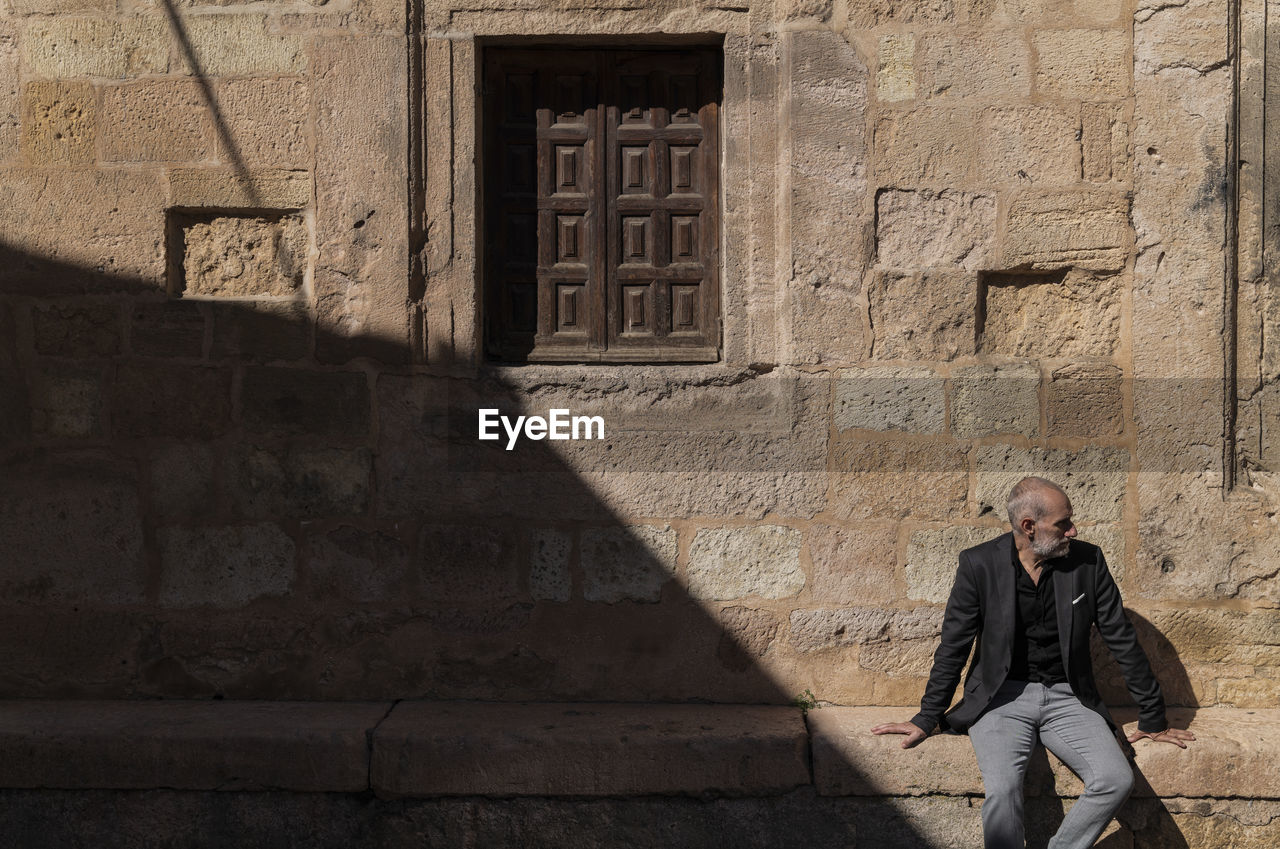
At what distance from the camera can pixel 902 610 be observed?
3920 millimetres

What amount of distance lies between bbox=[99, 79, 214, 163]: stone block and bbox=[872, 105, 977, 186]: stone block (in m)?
2.45

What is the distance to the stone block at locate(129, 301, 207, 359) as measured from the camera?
3.98 meters

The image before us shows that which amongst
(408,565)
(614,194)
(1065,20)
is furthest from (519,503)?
(1065,20)

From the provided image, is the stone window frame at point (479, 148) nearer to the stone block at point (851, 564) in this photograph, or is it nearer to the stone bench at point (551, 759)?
the stone block at point (851, 564)

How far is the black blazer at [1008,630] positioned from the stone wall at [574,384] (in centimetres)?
40

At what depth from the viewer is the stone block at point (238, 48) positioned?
394 centimetres

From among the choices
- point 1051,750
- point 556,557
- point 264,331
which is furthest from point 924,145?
point 264,331

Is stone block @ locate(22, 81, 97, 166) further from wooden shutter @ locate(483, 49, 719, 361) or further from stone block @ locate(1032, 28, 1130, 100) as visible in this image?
stone block @ locate(1032, 28, 1130, 100)

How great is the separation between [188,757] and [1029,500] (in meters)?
2.88

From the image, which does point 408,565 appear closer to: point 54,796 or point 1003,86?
point 54,796

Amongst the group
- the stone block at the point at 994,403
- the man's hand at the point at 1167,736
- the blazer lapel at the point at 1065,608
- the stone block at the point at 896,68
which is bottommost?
the man's hand at the point at 1167,736

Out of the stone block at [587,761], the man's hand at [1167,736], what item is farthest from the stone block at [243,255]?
the man's hand at [1167,736]

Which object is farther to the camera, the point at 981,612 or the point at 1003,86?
the point at 1003,86

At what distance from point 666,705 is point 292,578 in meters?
1.45
